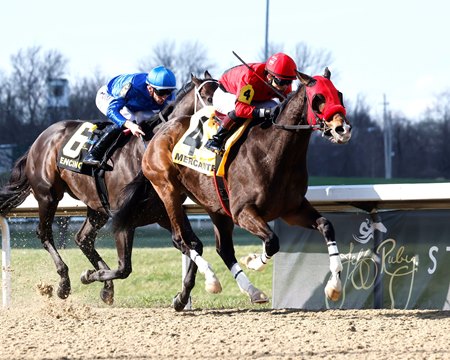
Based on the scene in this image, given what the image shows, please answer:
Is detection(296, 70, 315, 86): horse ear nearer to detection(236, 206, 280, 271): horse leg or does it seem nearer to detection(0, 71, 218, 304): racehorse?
detection(236, 206, 280, 271): horse leg

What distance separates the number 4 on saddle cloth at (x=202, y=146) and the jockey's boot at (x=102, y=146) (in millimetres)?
776

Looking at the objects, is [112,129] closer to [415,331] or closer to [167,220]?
[167,220]

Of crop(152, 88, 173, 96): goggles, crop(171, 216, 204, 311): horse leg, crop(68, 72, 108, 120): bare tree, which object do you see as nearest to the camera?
crop(171, 216, 204, 311): horse leg

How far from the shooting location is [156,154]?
260 inches

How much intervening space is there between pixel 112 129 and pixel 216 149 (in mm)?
1341

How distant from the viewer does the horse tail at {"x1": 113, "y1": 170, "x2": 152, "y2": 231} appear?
6.66 metres

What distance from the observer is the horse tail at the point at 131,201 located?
6656mm

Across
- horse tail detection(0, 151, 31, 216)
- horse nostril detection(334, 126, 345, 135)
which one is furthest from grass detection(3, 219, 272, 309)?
horse nostril detection(334, 126, 345, 135)

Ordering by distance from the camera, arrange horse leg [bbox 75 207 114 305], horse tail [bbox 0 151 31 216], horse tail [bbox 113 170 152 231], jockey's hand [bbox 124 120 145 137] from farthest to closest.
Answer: horse tail [bbox 0 151 31 216], horse leg [bbox 75 207 114 305], jockey's hand [bbox 124 120 145 137], horse tail [bbox 113 170 152 231]

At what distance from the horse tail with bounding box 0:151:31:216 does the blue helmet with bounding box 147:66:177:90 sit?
5.94 ft

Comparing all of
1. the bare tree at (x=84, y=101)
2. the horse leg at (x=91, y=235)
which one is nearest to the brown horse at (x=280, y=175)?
the horse leg at (x=91, y=235)

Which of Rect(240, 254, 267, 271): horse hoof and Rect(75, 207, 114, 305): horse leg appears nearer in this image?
Rect(240, 254, 267, 271): horse hoof

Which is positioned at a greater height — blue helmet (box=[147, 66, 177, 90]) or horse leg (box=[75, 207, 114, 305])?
blue helmet (box=[147, 66, 177, 90])

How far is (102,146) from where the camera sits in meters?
7.04
